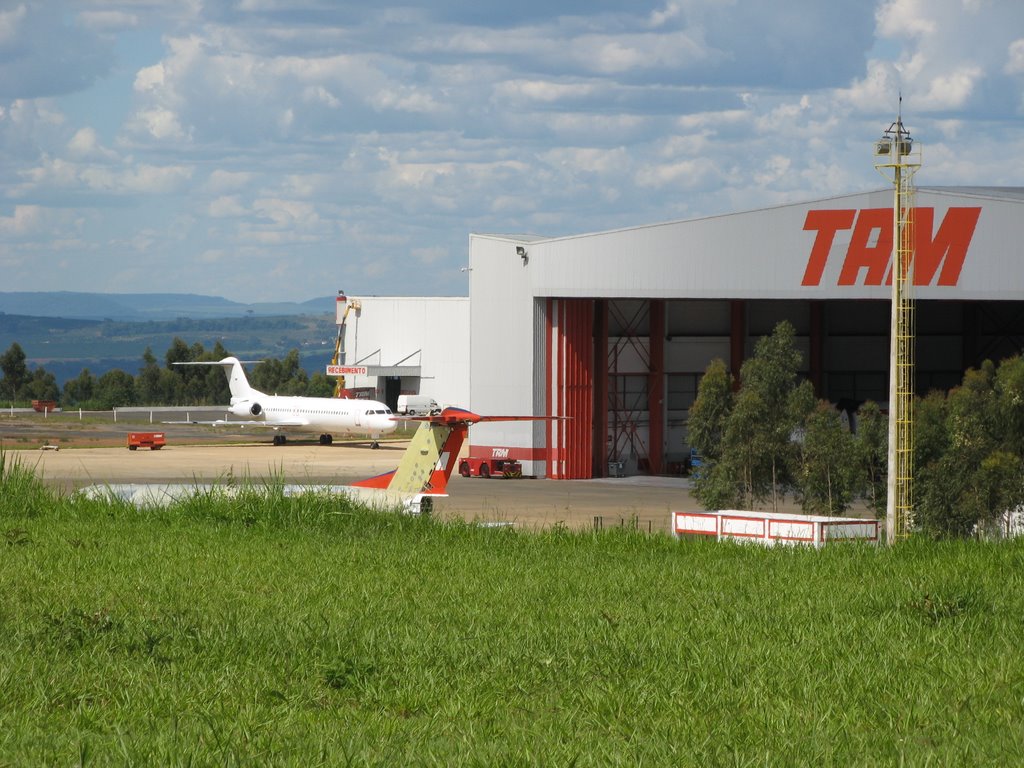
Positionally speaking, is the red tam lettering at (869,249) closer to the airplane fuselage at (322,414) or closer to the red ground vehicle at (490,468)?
the red ground vehicle at (490,468)

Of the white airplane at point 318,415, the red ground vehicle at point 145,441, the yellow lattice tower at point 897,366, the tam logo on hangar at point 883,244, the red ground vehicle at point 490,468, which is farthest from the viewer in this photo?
the white airplane at point 318,415

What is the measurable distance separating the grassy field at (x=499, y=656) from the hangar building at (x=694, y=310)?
95.1 feet

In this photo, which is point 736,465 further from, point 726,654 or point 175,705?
point 175,705

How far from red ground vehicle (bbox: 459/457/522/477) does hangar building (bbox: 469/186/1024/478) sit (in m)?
0.49

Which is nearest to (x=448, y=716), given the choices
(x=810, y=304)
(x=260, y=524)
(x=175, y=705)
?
(x=175, y=705)

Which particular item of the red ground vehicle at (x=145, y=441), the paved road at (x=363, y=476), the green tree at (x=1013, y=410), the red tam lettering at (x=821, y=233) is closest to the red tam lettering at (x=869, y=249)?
the red tam lettering at (x=821, y=233)

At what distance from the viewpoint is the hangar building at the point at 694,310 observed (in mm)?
43750

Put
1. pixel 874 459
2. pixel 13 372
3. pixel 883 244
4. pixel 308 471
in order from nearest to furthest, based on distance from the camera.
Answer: pixel 874 459 → pixel 883 244 → pixel 308 471 → pixel 13 372

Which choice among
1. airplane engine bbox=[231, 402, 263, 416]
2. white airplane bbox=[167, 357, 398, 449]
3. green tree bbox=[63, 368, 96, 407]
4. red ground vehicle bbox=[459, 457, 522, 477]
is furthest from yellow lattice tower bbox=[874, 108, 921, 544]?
green tree bbox=[63, 368, 96, 407]

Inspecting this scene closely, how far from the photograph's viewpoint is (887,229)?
4509 cm

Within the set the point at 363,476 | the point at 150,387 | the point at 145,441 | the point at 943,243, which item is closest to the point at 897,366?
the point at 943,243

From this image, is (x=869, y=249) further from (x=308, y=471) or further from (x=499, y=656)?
(x=499, y=656)

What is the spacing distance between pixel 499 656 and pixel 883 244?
38.0m

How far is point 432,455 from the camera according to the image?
30844 mm
